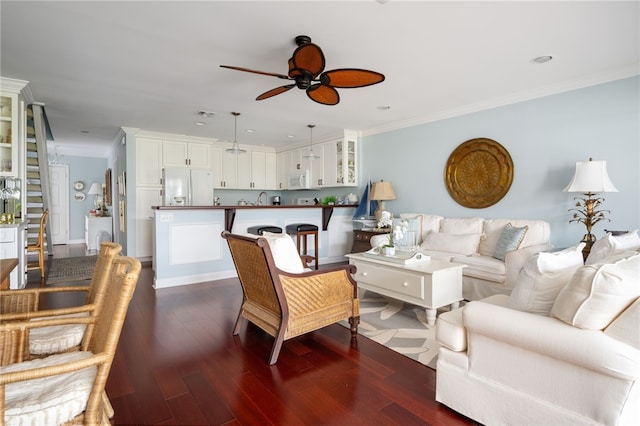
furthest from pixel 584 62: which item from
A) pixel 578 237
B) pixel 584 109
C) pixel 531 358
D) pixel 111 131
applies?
pixel 111 131

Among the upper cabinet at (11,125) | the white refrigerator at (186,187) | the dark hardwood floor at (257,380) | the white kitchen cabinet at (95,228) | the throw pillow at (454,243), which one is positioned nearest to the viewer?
the dark hardwood floor at (257,380)

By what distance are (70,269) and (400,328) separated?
5.41 m

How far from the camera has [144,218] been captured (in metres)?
6.04

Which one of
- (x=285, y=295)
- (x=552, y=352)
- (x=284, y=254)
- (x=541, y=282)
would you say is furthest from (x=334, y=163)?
(x=552, y=352)

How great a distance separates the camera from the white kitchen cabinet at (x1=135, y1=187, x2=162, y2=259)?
591cm

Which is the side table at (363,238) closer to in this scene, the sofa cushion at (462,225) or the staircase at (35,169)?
the sofa cushion at (462,225)

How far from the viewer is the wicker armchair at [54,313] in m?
1.48

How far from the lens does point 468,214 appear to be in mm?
4660

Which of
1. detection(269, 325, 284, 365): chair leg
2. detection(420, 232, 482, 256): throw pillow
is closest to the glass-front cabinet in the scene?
detection(420, 232, 482, 256): throw pillow

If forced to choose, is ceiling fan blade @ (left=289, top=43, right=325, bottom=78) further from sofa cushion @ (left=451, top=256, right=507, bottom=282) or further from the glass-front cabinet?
the glass-front cabinet

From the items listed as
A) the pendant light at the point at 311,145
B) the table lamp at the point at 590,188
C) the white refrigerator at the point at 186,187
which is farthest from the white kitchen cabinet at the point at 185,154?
the table lamp at the point at 590,188

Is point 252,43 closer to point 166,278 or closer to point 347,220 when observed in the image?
point 166,278

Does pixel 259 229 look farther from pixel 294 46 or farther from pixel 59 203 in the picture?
pixel 59 203

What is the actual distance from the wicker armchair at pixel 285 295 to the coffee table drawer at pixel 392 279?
59 cm
